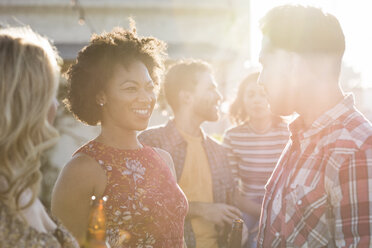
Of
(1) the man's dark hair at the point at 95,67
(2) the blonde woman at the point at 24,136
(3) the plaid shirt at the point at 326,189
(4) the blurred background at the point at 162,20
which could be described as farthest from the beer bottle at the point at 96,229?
(4) the blurred background at the point at 162,20

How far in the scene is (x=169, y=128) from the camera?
425cm

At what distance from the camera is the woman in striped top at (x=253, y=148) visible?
4414mm

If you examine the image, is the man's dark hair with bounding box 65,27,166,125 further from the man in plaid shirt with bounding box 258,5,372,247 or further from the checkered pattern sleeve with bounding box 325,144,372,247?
the checkered pattern sleeve with bounding box 325,144,372,247

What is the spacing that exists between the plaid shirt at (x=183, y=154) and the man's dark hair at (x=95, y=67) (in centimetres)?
119

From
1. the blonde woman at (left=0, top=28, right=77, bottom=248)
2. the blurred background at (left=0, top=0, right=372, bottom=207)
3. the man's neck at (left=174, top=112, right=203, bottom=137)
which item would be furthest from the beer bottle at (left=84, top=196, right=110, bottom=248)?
the blurred background at (left=0, top=0, right=372, bottom=207)

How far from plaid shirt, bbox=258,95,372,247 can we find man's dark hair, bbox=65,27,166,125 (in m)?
1.26

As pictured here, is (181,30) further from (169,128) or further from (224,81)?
(169,128)

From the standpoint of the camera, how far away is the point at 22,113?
1.64 meters

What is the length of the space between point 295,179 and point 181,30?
40.5ft

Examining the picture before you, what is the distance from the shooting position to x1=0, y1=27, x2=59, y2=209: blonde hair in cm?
161

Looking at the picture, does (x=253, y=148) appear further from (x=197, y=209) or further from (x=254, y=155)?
(x=197, y=209)

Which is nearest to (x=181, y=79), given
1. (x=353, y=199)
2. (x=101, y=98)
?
(x=101, y=98)

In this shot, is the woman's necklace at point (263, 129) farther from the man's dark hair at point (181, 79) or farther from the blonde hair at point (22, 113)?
the blonde hair at point (22, 113)

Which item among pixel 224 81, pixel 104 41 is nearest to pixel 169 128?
pixel 104 41
